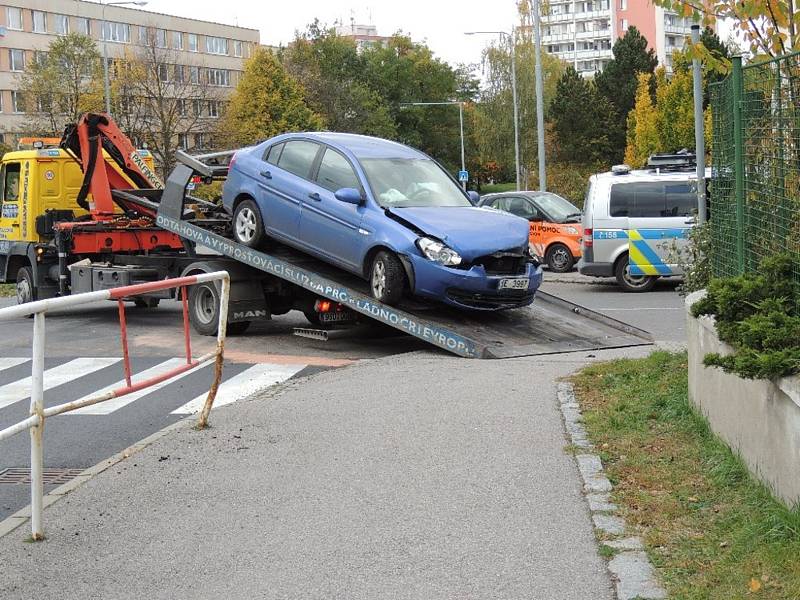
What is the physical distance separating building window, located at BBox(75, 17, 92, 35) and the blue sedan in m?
84.9

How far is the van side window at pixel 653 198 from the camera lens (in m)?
21.2

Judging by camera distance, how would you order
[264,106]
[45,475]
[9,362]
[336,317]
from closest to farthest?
[45,475]
[9,362]
[336,317]
[264,106]

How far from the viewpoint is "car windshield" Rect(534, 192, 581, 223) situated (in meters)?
26.3

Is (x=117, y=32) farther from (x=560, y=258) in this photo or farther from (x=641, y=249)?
(x=641, y=249)

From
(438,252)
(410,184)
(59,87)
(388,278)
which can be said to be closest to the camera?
(438,252)

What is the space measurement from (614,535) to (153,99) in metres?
59.6

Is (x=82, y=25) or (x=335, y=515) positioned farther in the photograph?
(x=82, y=25)

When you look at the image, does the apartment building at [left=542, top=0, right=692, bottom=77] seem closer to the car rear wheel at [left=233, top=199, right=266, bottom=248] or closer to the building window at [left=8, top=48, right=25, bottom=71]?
the building window at [left=8, top=48, right=25, bottom=71]

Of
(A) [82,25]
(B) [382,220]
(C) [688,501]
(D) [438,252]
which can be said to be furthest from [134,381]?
(A) [82,25]

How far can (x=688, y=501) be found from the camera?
20.2 feet

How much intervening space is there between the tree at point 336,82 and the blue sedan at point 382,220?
210 ft

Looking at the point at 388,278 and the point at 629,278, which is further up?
the point at 388,278

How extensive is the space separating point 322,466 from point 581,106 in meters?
64.0

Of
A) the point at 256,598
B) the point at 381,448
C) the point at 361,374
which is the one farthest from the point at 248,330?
the point at 256,598
